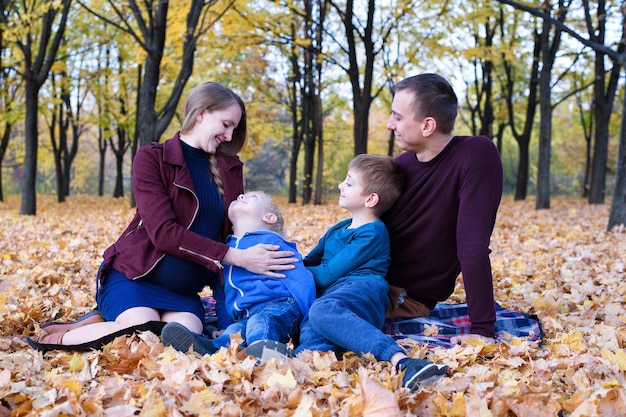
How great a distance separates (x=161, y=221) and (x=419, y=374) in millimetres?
1640

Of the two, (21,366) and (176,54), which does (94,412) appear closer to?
(21,366)

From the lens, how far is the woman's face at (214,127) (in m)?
3.44

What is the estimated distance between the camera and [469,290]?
310 centimetres

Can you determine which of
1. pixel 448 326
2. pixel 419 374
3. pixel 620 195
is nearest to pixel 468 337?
pixel 448 326

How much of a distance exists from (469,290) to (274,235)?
1.11 meters

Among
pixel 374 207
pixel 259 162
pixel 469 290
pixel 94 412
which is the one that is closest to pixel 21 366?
pixel 94 412

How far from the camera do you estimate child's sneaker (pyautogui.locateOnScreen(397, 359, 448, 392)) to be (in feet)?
7.54

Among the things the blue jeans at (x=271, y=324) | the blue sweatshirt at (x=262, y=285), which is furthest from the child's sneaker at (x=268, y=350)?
the blue sweatshirt at (x=262, y=285)

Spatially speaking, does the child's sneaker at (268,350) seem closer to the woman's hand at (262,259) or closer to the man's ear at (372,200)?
the woman's hand at (262,259)

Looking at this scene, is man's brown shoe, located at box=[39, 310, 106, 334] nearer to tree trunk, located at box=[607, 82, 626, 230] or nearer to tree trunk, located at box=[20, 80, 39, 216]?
tree trunk, located at box=[607, 82, 626, 230]

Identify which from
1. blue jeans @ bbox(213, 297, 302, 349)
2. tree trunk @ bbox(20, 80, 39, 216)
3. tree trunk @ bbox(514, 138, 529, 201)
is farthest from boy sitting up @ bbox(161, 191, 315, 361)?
tree trunk @ bbox(514, 138, 529, 201)

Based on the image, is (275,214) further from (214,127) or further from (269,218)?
(214,127)

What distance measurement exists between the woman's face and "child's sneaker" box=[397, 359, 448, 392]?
179cm

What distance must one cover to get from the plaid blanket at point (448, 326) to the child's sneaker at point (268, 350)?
809mm
